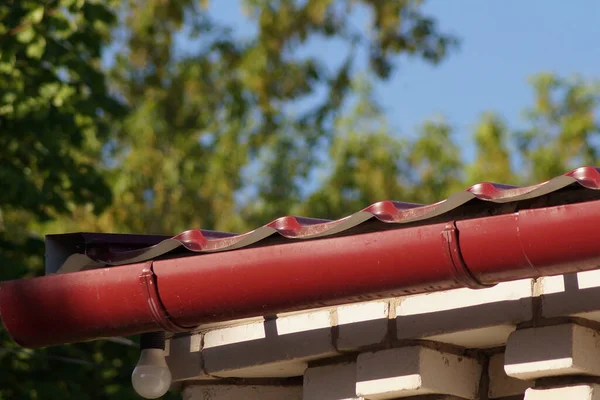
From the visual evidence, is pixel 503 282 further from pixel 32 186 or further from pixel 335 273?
pixel 32 186

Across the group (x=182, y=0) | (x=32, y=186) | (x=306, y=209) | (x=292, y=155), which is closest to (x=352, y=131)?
(x=292, y=155)

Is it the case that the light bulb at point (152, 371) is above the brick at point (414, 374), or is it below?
above

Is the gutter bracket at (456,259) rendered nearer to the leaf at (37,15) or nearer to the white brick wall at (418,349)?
the white brick wall at (418,349)

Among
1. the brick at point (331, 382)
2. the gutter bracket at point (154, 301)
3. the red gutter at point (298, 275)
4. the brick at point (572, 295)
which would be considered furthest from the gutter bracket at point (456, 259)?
the gutter bracket at point (154, 301)

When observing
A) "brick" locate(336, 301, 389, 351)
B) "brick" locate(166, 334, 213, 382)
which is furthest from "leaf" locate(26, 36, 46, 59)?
"brick" locate(336, 301, 389, 351)

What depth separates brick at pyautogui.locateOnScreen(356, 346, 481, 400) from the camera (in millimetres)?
3756

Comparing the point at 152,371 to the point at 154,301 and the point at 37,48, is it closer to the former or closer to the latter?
the point at 154,301

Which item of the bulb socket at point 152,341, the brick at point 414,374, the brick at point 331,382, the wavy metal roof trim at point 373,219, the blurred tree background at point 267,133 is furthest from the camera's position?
the blurred tree background at point 267,133

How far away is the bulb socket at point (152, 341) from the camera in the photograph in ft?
13.7

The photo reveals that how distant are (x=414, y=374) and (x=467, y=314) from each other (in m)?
0.24

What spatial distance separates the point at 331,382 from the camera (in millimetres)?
4074

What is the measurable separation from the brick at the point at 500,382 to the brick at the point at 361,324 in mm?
353

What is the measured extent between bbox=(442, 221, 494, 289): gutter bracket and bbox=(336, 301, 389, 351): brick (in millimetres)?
563

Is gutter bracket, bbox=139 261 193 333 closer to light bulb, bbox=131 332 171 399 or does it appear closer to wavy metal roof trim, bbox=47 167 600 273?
wavy metal roof trim, bbox=47 167 600 273
